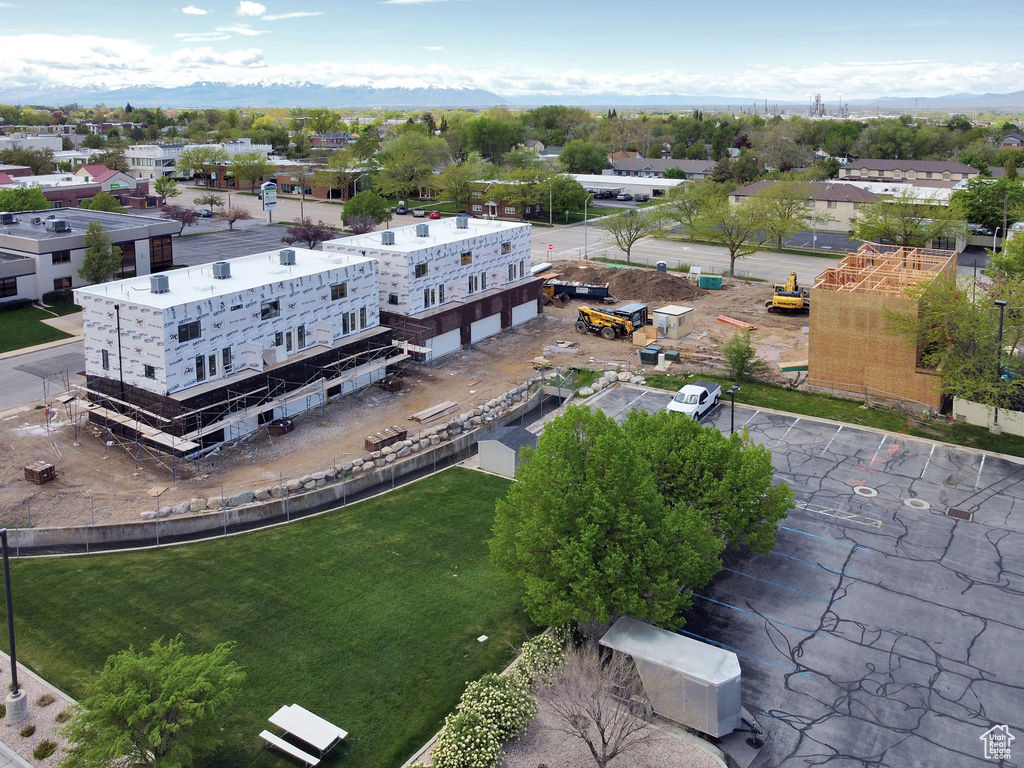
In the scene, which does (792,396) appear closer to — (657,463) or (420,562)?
(657,463)

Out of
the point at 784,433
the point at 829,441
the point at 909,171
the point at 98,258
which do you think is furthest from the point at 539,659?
the point at 909,171

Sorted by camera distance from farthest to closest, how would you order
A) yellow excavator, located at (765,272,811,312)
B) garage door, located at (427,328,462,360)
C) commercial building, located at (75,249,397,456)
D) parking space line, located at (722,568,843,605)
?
yellow excavator, located at (765,272,811,312) < garage door, located at (427,328,462,360) < commercial building, located at (75,249,397,456) < parking space line, located at (722,568,843,605)

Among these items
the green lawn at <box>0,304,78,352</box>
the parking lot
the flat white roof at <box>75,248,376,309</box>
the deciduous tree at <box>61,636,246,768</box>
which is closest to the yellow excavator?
the parking lot

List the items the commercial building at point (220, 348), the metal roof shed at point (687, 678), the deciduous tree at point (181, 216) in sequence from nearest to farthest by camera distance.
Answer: the metal roof shed at point (687, 678), the commercial building at point (220, 348), the deciduous tree at point (181, 216)

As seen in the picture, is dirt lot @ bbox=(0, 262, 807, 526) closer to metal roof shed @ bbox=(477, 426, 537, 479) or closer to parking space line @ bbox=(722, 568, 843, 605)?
metal roof shed @ bbox=(477, 426, 537, 479)

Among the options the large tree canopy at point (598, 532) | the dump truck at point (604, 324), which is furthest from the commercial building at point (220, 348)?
the large tree canopy at point (598, 532)

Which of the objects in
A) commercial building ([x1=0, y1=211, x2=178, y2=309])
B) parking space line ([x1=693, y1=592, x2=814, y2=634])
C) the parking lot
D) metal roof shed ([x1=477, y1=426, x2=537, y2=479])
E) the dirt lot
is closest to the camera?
the parking lot

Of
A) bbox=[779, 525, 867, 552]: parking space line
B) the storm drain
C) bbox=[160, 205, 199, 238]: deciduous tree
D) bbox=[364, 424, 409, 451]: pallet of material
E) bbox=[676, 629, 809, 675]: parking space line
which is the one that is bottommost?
bbox=[676, 629, 809, 675]: parking space line

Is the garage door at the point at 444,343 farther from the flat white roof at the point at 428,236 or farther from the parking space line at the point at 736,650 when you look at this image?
the parking space line at the point at 736,650
